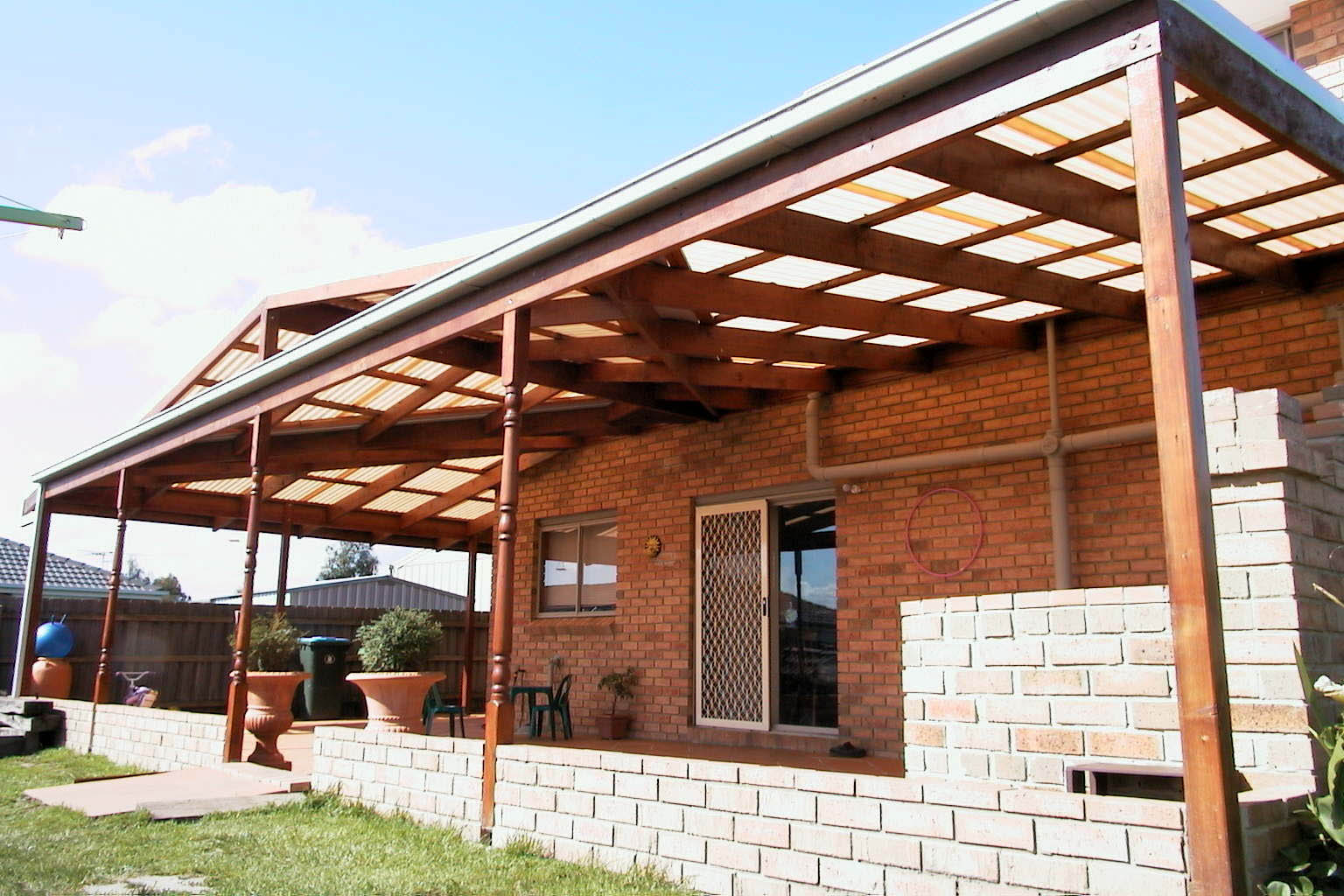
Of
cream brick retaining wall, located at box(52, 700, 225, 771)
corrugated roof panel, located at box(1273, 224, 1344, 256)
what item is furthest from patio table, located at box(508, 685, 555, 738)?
corrugated roof panel, located at box(1273, 224, 1344, 256)

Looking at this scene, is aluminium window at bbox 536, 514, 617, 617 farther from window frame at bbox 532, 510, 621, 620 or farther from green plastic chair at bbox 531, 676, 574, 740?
green plastic chair at bbox 531, 676, 574, 740

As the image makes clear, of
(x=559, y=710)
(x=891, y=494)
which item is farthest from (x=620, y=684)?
(x=891, y=494)

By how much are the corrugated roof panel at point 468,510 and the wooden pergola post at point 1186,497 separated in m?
11.6

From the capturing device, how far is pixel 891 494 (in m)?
8.19

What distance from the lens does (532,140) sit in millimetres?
11516

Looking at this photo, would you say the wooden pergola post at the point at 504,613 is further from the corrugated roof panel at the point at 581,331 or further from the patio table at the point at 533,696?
the patio table at the point at 533,696

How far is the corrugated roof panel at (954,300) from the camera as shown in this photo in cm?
673

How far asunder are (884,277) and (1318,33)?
3.89 m

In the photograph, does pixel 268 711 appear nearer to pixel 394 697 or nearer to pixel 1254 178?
pixel 394 697

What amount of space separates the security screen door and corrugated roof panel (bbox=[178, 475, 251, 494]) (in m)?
6.35

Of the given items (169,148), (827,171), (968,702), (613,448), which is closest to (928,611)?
(968,702)

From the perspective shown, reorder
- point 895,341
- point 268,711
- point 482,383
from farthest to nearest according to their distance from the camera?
1. point 482,383
2. point 268,711
3. point 895,341

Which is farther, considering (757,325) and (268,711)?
(268,711)

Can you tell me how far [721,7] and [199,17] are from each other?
5062mm
